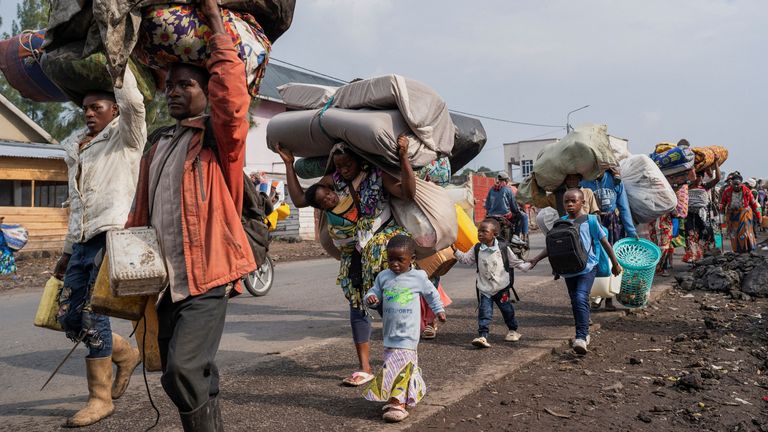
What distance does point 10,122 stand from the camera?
70.1 ft

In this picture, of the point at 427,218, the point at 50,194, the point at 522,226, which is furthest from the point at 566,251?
the point at 50,194

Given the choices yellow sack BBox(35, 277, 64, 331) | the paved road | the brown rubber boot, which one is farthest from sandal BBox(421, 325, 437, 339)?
yellow sack BBox(35, 277, 64, 331)

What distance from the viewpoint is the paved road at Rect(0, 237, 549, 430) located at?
4.36 m

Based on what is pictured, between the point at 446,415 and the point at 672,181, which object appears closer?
the point at 446,415

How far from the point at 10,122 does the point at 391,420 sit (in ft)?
73.0

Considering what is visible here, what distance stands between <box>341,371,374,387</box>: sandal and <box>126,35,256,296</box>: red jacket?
1.87 meters

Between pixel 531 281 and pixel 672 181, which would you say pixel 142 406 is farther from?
pixel 672 181

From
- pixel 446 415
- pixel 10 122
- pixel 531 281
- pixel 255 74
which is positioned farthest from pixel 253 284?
pixel 10 122

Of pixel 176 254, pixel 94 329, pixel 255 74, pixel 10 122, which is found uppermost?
pixel 10 122

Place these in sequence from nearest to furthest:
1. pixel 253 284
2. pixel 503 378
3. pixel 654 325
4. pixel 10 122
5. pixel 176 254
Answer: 1. pixel 176 254
2. pixel 503 378
3. pixel 654 325
4. pixel 253 284
5. pixel 10 122

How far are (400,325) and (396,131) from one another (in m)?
1.41

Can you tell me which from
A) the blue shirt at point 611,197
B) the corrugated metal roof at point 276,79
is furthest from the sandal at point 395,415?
the corrugated metal roof at point 276,79

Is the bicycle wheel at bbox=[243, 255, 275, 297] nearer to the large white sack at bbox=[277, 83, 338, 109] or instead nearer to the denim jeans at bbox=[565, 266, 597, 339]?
the large white sack at bbox=[277, 83, 338, 109]

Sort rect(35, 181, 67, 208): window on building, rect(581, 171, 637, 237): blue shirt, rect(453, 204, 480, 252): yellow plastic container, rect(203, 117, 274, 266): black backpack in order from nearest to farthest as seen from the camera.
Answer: rect(203, 117, 274, 266): black backpack < rect(453, 204, 480, 252): yellow plastic container < rect(581, 171, 637, 237): blue shirt < rect(35, 181, 67, 208): window on building
